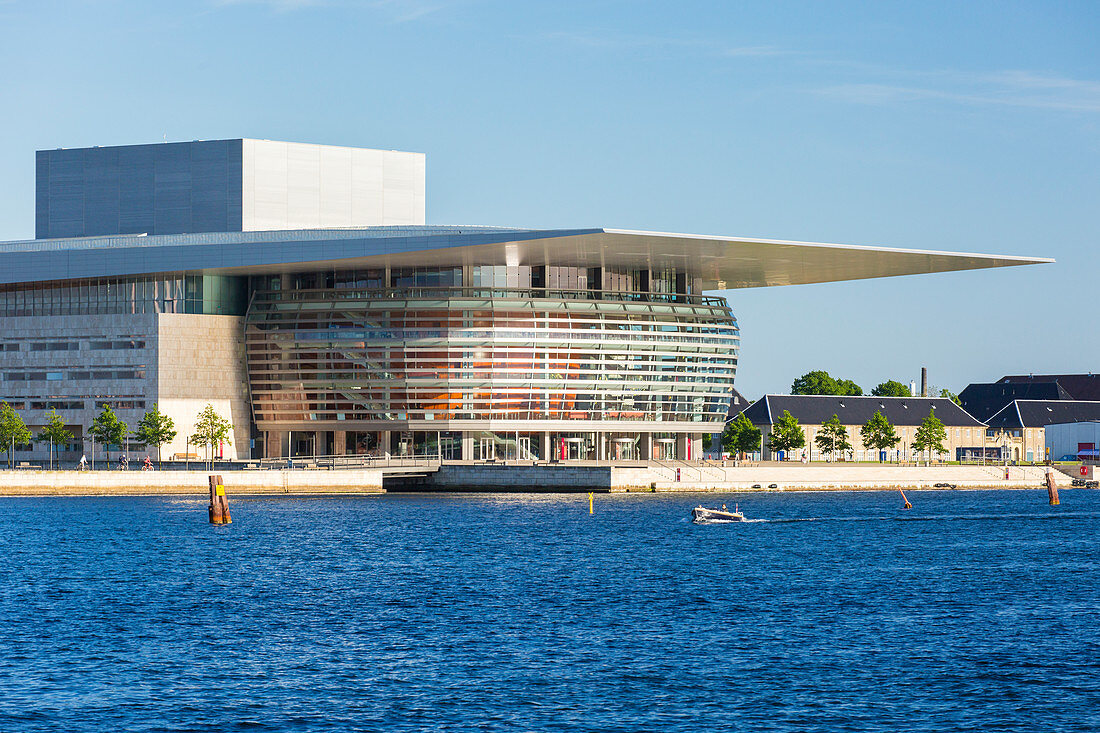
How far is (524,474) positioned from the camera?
83.1 m

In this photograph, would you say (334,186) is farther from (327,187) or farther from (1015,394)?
(1015,394)

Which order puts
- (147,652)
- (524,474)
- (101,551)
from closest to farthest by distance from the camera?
1. (147,652)
2. (101,551)
3. (524,474)

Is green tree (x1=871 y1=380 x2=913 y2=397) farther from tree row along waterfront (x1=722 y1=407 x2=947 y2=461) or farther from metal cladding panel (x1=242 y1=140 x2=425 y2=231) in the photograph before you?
metal cladding panel (x1=242 y1=140 x2=425 y2=231)

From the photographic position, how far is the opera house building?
90.4 m

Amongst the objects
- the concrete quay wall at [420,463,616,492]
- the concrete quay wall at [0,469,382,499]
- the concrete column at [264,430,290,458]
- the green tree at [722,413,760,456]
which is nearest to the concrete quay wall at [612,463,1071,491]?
the concrete quay wall at [420,463,616,492]

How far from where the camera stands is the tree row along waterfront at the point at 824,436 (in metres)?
120

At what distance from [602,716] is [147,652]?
10454 mm

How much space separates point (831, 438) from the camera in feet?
413

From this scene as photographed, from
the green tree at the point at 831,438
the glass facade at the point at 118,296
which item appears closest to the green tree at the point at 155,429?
the glass facade at the point at 118,296

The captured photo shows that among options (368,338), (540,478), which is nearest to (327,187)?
(368,338)

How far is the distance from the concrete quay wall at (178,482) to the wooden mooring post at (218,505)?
59.3 ft

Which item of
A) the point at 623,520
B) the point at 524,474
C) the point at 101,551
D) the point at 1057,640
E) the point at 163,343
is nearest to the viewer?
the point at 1057,640

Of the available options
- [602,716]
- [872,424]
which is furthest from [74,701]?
[872,424]

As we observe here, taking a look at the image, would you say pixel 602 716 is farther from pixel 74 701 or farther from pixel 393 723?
pixel 74 701
